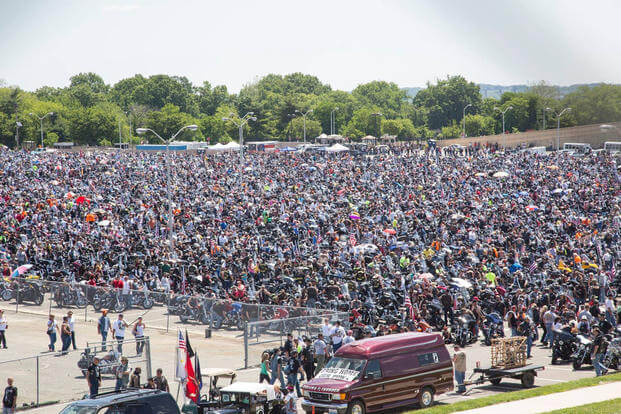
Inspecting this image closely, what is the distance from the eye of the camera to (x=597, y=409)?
15.9 metres

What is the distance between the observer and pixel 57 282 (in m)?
32.2

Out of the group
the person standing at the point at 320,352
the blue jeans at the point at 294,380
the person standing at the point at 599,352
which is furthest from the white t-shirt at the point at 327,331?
the person standing at the point at 599,352

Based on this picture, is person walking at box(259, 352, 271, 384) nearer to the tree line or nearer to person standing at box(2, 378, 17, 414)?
person standing at box(2, 378, 17, 414)

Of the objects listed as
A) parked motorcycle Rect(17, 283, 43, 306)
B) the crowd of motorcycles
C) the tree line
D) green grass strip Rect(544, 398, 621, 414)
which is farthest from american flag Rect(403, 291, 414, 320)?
the tree line

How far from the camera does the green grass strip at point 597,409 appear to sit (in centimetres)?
1570

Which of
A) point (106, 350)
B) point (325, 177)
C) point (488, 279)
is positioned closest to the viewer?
point (106, 350)

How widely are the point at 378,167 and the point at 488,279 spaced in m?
37.6

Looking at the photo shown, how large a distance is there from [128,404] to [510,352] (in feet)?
35.4

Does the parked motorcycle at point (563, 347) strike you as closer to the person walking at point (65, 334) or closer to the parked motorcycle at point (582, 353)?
the parked motorcycle at point (582, 353)

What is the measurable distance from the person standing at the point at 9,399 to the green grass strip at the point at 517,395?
9961 millimetres

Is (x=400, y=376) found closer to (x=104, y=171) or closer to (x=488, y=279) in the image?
(x=488, y=279)

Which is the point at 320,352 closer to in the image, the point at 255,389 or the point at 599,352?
the point at 255,389

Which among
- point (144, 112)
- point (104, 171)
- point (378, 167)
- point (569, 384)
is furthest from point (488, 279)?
point (144, 112)

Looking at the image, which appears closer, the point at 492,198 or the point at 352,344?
the point at 352,344
